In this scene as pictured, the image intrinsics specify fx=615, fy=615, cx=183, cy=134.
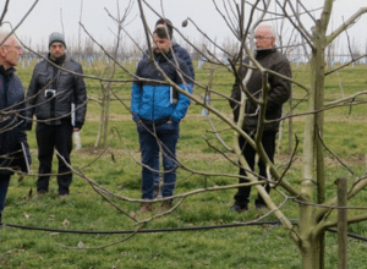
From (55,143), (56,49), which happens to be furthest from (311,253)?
(55,143)

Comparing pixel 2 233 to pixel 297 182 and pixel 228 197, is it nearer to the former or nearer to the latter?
pixel 228 197

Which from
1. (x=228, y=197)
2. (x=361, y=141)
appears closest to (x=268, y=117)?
(x=228, y=197)

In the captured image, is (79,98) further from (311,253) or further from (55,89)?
(311,253)

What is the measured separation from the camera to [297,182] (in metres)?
8.99

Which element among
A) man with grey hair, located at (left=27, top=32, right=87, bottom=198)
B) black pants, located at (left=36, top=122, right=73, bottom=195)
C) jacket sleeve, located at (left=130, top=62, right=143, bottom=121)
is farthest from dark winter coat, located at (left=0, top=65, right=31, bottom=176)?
black pants, located at (left=36, top=122, right=73, bottom=195)

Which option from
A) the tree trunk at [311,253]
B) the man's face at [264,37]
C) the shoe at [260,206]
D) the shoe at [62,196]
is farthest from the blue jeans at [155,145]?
the tree trunk at [311,253]

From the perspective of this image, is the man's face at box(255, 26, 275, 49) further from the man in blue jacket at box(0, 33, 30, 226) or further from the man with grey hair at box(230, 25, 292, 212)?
the man in blue jacket at box(0, 33, 30, 226)

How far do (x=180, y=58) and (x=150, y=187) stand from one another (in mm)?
1472

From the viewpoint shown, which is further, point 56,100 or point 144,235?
point 56,100

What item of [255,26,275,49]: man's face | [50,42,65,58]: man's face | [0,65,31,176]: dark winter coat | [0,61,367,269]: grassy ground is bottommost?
[0,61,367,269]: grassy ground

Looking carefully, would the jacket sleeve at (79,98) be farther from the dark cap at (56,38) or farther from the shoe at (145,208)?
the shoe at (145,208)


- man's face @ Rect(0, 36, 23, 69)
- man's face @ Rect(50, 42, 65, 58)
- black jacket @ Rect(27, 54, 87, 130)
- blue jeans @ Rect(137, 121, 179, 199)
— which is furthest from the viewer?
black jacket @ Rect(27, 54, 87, 130)

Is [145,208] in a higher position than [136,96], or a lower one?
lower

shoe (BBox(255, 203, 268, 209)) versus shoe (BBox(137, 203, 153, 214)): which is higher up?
shoe (BBox(255, 203, 268, 209))
